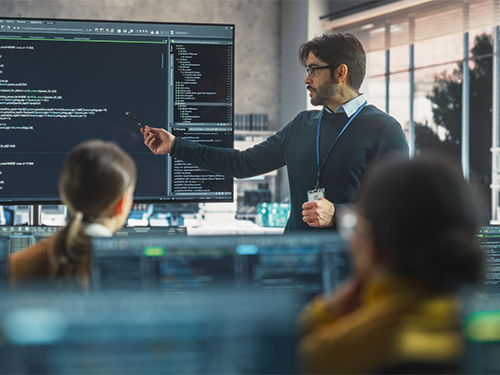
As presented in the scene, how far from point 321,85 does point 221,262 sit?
1243 millimetres

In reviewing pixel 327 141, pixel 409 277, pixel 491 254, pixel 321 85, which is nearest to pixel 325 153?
pixel 327 141

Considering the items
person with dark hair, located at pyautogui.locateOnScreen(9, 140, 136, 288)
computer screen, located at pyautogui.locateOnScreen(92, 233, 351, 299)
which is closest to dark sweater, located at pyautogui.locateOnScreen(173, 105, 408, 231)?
person with dark hair, located at pyautogui.locateOnScreen(9, 140, 136, 288)

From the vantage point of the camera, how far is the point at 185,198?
6.04 feet

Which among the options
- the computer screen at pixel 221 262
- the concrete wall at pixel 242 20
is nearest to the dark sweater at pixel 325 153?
the computer screen at pixel 221 262

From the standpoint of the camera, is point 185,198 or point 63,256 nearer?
point 63,256

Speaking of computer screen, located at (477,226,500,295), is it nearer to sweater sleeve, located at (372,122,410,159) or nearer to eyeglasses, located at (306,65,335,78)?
sweater sleeve, located at (372,122,410,159)

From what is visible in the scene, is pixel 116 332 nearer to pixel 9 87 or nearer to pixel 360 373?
pixel 360 373

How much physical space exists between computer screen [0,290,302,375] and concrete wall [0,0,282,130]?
5.63m

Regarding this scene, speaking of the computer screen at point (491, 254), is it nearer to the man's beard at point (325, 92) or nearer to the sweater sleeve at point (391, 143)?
the sweater sleeve at point (391, 143)

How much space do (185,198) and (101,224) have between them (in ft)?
2.90

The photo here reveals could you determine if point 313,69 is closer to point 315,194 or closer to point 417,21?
point 315,194

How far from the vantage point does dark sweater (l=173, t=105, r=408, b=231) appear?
1.74 m

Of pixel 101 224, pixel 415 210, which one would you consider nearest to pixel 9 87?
pixel 101 224

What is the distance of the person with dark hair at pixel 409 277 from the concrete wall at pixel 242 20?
18.4ft
